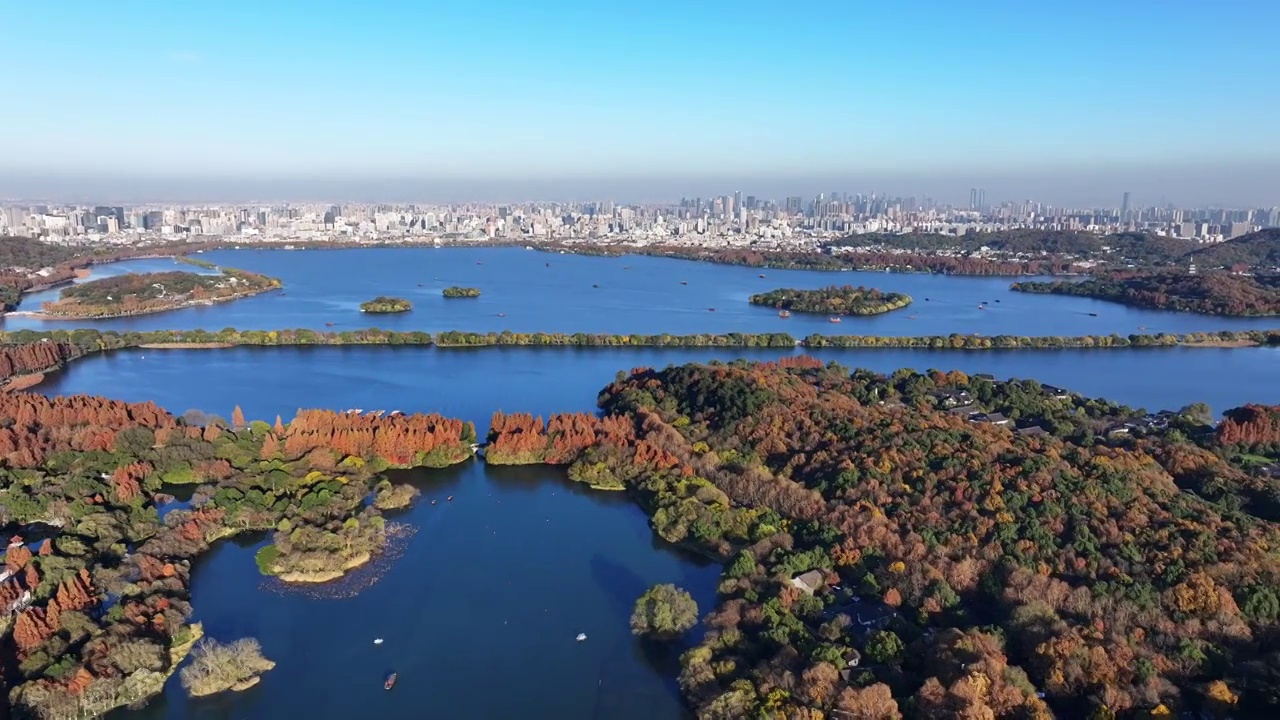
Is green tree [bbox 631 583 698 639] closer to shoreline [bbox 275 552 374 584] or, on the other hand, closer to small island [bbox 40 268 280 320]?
shoreline [bbox 275 552 374 584]

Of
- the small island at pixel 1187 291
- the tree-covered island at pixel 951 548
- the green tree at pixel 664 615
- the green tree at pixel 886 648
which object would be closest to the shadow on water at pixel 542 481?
the tree-covered island at pixel 951 548

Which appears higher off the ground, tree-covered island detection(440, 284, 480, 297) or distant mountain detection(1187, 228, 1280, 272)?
distant mountain detection(1187, 228, 1280, 272)

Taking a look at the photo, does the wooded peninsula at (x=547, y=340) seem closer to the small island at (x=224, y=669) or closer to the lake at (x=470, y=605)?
the lake at (x=470, y=605)

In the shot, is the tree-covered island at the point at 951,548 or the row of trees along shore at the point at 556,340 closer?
the tree-covered island at the point at 951,548

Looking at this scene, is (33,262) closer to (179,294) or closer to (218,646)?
(179,294)

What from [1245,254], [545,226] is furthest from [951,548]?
[545,226]

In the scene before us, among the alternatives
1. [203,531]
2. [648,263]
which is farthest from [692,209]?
[203,531]

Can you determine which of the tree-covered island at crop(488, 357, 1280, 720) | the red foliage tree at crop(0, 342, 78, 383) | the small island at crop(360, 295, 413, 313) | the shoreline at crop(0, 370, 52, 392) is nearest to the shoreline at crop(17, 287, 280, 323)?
the red foliage tree at crop(0, 342, 78, 383)
